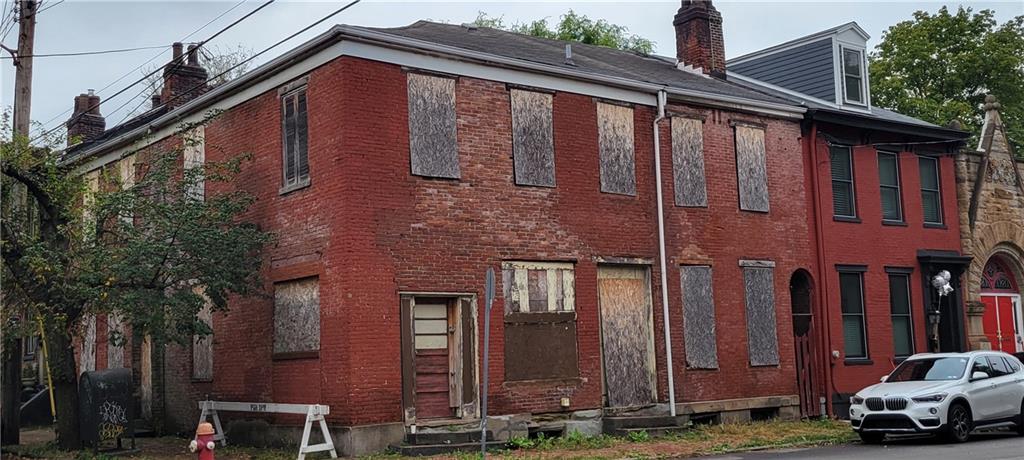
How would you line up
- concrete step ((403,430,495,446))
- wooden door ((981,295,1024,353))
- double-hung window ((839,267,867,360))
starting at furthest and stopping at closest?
wooden door ((981,295,1024,353)) → double-hung window ((839,267,867,360)) → concrete step ((403,430,495,446))

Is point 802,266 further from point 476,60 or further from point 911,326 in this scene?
point 476,60

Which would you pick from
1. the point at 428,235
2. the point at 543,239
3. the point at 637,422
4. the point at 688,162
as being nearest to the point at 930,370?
the point at 637,422

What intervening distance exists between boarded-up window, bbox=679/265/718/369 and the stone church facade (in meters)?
9.05

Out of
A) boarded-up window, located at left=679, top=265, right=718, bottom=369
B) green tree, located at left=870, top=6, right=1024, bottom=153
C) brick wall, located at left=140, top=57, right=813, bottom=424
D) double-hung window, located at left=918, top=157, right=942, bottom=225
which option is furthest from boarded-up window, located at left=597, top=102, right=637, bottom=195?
green tree, located at left=870, top=6, right=1024, bottom=153

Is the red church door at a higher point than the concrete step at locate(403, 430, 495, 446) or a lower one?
higher

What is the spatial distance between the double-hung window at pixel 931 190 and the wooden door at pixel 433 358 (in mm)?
14163

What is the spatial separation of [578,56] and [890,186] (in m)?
8.38

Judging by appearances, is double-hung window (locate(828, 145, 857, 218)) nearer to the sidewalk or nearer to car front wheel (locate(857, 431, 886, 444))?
the sidewalk

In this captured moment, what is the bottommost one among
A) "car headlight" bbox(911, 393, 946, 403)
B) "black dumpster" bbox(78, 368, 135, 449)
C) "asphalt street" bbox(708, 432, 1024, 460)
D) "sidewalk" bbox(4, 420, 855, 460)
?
"asphalt street" bbox(708, 432, 1024, 460)

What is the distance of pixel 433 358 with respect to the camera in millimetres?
17734

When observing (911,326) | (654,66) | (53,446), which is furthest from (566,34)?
(53,446)

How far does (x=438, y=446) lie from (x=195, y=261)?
517 cm

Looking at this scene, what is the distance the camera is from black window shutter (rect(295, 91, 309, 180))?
1812 centimetres

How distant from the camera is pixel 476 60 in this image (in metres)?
18.5
